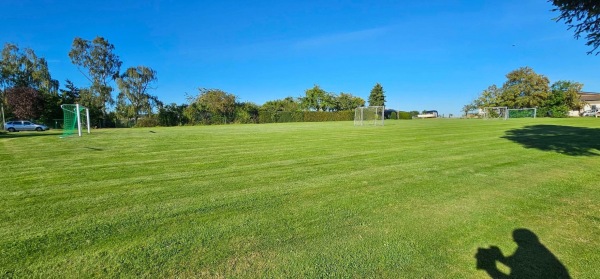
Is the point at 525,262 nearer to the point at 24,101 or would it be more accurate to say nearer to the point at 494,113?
the point at 24,101

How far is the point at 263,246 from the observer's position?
2812 millimetres

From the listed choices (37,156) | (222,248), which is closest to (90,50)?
(37,156)

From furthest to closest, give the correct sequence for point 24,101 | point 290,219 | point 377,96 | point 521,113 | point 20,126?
point 377,96 → point 521,113 → point 24,101 → point 20,126 → point 290,219

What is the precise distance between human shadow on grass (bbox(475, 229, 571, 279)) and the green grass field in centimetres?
5

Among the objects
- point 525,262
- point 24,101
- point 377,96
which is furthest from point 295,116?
point 525,262

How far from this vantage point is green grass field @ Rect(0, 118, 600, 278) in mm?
2500

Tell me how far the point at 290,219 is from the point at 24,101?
4435 cm

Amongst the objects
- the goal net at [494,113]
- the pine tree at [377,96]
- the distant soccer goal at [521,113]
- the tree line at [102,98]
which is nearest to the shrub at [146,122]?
the tree line at [102,98]

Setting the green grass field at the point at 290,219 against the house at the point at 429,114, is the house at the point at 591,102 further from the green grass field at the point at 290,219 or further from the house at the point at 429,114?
the green grass field at the point at 290,219

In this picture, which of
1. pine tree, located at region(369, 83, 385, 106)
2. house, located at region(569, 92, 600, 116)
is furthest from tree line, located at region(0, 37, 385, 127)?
house, located at region(569, 92, 600, 116)

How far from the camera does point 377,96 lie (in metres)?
68.8

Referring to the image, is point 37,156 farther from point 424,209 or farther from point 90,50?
point 90,50

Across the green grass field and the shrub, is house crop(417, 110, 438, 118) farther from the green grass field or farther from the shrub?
the green grass field

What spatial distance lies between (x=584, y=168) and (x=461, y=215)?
16.2 ft
